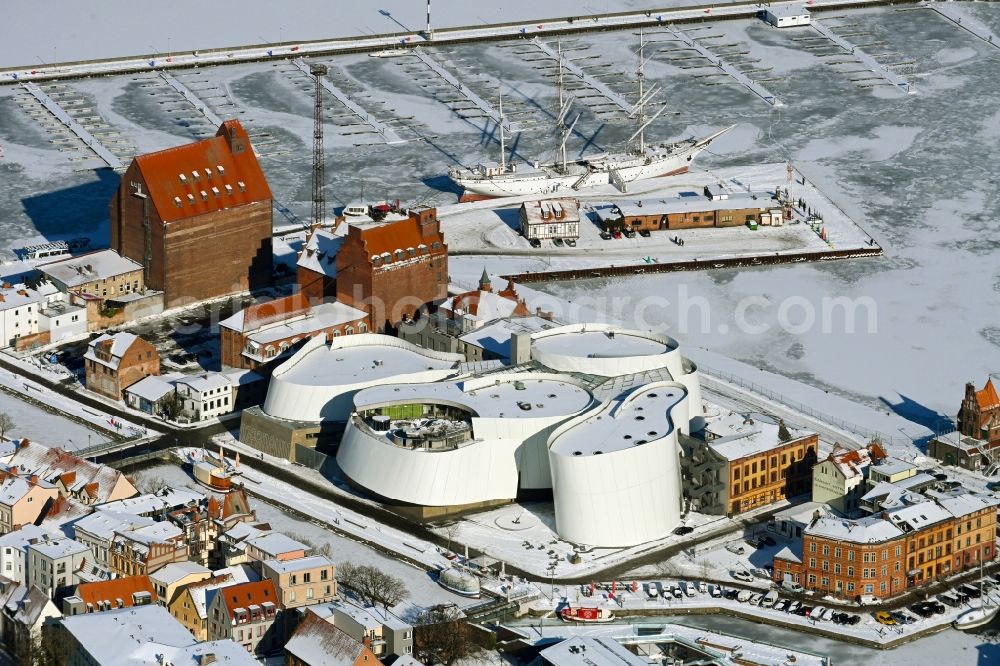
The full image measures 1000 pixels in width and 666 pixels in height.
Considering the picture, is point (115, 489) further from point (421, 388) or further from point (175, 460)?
point (421, 388)

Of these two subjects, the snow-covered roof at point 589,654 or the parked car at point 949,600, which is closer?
the snow-covered roof at point 589,654

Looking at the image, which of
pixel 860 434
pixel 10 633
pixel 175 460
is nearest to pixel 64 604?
pixel 10 633

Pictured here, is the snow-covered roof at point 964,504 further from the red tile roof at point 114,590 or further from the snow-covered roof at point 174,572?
the red tile roof at point 114,590

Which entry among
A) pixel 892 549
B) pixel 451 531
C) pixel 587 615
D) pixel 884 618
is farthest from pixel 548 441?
pixel 884 618

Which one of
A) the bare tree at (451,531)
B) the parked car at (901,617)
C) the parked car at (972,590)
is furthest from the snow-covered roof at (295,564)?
the parked car at (972,590)

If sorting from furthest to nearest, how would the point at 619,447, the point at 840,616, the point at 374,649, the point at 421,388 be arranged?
the point at 421,388
the point at 619,447
the point at 840,616
the point at 374,649

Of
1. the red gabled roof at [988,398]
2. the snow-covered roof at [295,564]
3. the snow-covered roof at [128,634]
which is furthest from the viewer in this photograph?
the red gabled roof at [988,398]

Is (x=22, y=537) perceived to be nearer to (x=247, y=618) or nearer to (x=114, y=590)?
(x=114, y=590)
